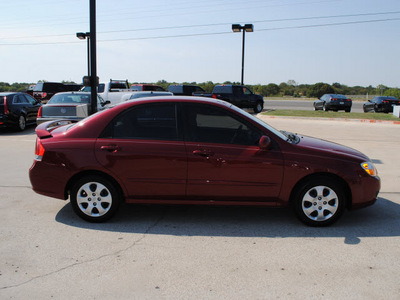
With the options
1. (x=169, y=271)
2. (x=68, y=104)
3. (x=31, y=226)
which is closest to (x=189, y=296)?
(x=169, y=271)

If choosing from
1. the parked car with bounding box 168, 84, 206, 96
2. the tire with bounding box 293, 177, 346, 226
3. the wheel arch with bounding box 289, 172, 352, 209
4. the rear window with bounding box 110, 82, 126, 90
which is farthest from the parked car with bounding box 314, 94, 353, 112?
the tire with bounding box 293, 177, 346, 226

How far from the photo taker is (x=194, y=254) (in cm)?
403

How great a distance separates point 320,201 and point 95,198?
111 inches

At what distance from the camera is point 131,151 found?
471 centimetres

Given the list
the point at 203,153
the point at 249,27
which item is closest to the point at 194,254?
the point at 203,153

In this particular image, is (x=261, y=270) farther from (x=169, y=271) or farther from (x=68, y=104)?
(x=68, y=104)

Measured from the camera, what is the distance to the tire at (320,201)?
186 inches

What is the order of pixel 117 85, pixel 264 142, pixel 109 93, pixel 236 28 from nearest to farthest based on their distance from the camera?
1. pixel 264 142
2. pixel 109 93
3. pixel 236 28
4. pixel 117 85

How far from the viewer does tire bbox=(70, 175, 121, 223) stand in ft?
15.7

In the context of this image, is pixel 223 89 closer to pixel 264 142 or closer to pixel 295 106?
pixel 295 106

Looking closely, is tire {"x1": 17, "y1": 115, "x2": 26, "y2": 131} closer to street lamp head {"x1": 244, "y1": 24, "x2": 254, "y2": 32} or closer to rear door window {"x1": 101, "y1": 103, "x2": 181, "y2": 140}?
rear door window {"x1": 101, "y1": 103, "x2": 181, "y2": 140}

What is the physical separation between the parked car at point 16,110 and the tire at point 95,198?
10375 millimetres

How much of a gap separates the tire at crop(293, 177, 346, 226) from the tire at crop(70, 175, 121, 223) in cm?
230

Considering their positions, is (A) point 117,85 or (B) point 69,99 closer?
(B) point 69,99
